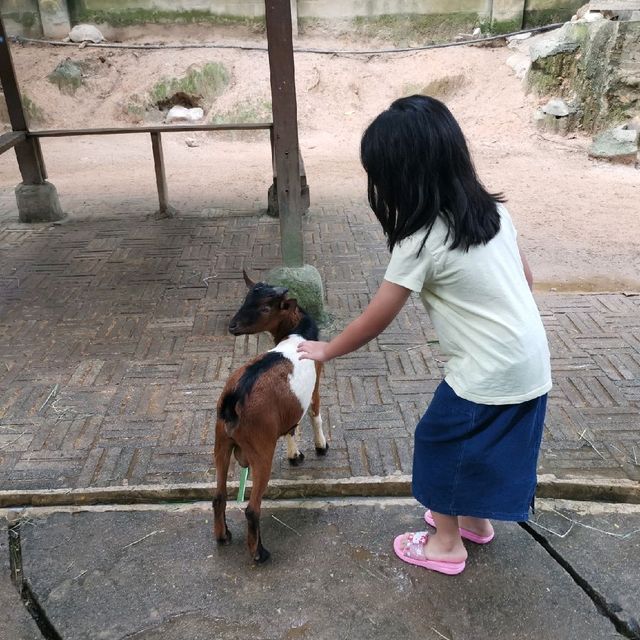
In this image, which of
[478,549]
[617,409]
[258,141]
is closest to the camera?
[478,549]

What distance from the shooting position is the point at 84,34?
14891 mm

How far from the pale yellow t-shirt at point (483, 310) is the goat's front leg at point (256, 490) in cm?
79

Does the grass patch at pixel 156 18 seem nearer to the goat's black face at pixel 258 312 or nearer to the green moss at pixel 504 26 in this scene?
the green moss at pixel 504 26

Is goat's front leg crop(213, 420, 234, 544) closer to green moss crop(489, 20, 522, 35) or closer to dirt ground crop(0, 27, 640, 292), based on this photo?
dirt ground crop(0, 27, 640, 292)

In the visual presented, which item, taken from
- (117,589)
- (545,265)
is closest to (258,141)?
(545,265)

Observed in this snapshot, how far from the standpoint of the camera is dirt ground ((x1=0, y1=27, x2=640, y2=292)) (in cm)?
688

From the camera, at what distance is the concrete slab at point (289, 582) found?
2207 millimetres

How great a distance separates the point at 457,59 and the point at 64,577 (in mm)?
14140

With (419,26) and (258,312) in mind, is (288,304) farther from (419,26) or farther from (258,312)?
(419,26)

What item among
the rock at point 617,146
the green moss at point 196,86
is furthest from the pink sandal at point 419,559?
the green moss at point 196,86

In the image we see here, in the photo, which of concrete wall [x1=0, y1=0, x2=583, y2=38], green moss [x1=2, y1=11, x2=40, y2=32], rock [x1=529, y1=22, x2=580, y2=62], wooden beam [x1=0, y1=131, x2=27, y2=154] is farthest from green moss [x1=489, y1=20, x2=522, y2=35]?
wooden beam [x1=0, y1=131, x2=27, y2=154]

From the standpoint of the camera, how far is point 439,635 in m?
2.17

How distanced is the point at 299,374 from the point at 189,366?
1.64 meters

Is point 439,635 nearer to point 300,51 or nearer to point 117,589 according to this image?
point 117,589
